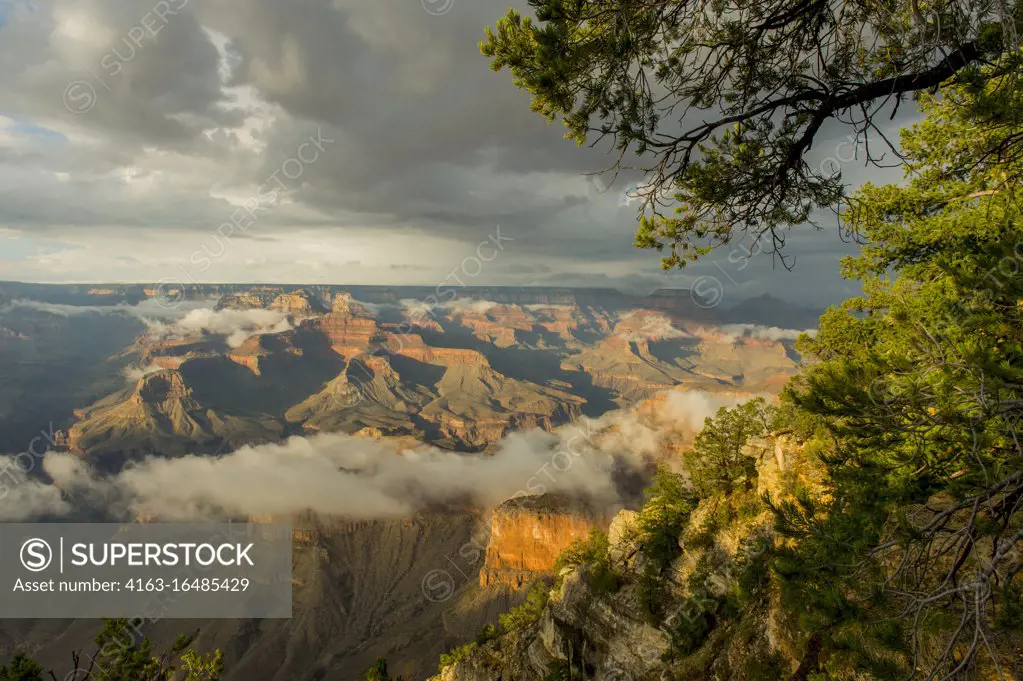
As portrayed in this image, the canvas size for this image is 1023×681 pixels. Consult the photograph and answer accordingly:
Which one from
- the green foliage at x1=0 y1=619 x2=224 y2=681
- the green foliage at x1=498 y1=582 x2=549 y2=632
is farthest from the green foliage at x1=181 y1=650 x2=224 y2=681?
the green foliage at x1=498 y1=582 x2=549 y2=632

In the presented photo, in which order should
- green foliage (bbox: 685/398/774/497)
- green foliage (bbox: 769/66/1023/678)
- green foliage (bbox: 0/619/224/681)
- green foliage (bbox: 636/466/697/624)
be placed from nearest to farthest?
green foliage (bbox: 769/66/1023/678) → green foliage (bbox: 0/619/224/681) → green foliage (bbox: 636/466/697/624) → green foliage (bbox: 685/398/774/497)

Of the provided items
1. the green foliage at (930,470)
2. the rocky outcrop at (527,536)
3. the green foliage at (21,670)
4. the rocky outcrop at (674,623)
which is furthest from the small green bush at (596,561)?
the rocky outcrop at (527,536)

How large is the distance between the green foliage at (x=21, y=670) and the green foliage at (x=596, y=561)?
24544mm

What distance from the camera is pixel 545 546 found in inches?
5787

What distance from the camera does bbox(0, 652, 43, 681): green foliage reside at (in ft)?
51.1

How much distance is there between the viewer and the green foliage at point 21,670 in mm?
15561

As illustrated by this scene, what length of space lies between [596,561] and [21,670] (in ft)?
87.4

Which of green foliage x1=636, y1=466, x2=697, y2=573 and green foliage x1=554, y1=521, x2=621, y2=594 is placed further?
green foliage x1=554, y1=521, x2=621, y2=594

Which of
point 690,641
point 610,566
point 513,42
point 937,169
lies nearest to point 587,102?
point 513,42

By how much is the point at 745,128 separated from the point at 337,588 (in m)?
228

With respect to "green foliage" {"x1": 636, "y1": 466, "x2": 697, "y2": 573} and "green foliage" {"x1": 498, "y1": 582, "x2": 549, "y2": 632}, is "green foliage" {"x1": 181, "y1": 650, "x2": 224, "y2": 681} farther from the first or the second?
"green foliage" {"x1": 498, "y1": 582, "x2": 549, "y2": 632}

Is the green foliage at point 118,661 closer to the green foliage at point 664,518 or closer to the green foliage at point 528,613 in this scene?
the green foliage at point 664,518

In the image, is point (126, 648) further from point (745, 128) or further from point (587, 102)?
point (745, 128)

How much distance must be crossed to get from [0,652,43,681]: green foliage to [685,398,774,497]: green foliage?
31.5m
